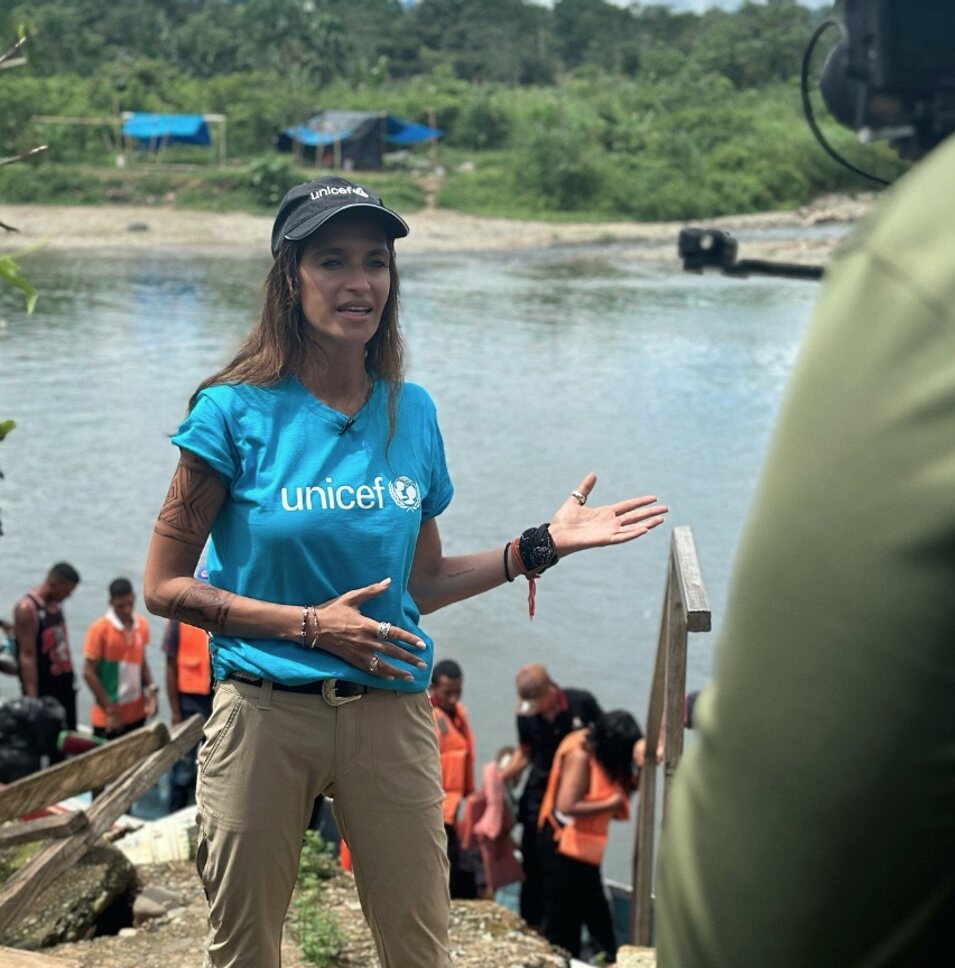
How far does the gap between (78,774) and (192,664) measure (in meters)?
3.60

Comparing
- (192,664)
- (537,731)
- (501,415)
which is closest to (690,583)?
(537,731)

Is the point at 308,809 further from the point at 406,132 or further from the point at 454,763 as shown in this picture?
the point at 406,132

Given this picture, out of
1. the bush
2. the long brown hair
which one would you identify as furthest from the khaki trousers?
the bush

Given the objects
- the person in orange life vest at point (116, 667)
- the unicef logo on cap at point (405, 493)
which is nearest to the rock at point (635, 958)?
the unicef logo on cap at point (405, 493)

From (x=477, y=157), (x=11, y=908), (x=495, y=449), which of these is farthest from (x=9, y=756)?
(x=477, y=157)

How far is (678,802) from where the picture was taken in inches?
35.5

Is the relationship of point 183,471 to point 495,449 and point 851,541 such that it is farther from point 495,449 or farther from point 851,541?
point 495,449

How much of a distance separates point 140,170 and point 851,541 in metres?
48.5

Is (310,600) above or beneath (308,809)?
above

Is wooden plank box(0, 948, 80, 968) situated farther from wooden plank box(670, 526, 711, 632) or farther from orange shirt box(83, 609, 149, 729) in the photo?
orange shirt box(83, 609, 149, 729)

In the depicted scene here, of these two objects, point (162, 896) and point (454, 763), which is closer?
point (162, 896)

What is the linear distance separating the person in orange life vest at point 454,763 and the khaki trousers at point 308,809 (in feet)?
12.5

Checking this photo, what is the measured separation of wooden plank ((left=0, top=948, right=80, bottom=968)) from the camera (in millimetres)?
3250

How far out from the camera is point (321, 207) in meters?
2.86
